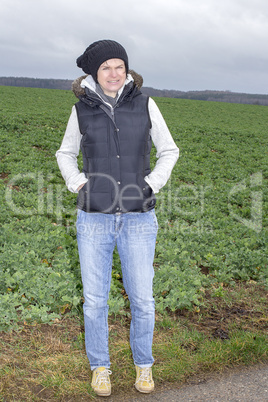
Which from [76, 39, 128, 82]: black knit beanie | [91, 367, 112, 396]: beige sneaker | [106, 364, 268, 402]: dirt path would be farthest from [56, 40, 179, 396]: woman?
[106, 364, 268, 402]: dirt path

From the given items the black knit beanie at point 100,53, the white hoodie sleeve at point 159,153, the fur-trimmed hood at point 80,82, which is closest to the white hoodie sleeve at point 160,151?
the white hoodie sleeve at point 159,153

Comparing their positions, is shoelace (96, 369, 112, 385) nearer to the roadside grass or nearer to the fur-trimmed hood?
the roadside grass

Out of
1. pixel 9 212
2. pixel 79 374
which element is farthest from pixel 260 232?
pixel 79 374

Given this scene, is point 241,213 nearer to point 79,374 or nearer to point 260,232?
point 260,232

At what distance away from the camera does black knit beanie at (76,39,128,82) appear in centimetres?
299

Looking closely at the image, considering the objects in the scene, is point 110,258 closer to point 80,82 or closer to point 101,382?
point 101,382

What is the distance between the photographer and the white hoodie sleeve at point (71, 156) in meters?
3.12

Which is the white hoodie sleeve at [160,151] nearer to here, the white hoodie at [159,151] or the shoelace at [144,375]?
the white hoodie at [159,151]

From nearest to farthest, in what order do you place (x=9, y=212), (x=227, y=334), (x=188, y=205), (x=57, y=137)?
(x=227, y=334) < (x=9, y=212) < (x=188, y=205) < (x=57, y=137)

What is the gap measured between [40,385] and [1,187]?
25.3ft

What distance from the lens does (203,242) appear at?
7.73 meters

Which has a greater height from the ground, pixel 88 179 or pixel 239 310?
pixel 88 179

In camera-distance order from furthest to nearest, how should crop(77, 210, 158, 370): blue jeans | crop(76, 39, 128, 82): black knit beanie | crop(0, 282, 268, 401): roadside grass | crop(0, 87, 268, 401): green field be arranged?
crop(0, 87, 268, 401): green field, crop(0, 282, 268, 401): roadside grass, crop(77, 210, 158, 370): blue jeans, crop(76, 39, 128, 82): black knit beanie

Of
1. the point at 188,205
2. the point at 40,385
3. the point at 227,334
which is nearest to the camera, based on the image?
the point at 40,385
